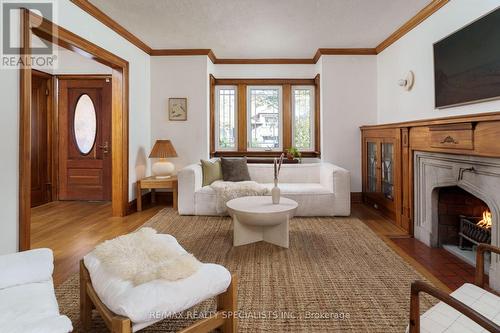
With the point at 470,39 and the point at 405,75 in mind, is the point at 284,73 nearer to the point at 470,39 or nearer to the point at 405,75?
the point at 405,75

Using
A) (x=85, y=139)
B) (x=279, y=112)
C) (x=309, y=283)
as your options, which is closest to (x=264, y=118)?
(x=279, y=112)

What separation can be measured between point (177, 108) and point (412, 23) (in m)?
3.69

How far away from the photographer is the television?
2375 mm

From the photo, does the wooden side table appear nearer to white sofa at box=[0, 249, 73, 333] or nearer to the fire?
white sofa at box=[0, 249, 73, 333]

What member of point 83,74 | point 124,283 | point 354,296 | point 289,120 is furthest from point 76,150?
point 354,296

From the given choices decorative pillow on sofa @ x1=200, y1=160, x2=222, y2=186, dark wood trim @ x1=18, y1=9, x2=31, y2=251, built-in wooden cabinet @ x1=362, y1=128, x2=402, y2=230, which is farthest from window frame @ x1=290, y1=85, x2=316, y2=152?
dark wood trim @ x1=18, y1=9, x2=31, y2=251

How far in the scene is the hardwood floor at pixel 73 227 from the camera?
8.84ft

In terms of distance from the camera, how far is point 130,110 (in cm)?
429

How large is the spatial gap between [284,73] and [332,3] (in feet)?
7.55

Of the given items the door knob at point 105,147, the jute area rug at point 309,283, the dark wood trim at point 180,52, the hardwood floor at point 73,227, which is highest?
the dark wood trim at point 180,52

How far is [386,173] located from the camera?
4008 millimetres

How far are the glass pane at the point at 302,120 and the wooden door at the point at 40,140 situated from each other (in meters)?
4.54

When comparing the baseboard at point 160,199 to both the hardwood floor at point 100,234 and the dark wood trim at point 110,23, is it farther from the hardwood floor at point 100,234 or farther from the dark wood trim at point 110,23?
the dark wood trim at point 110,23

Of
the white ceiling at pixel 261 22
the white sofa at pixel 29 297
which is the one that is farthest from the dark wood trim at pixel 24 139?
the white sofa at pixel 29 297
